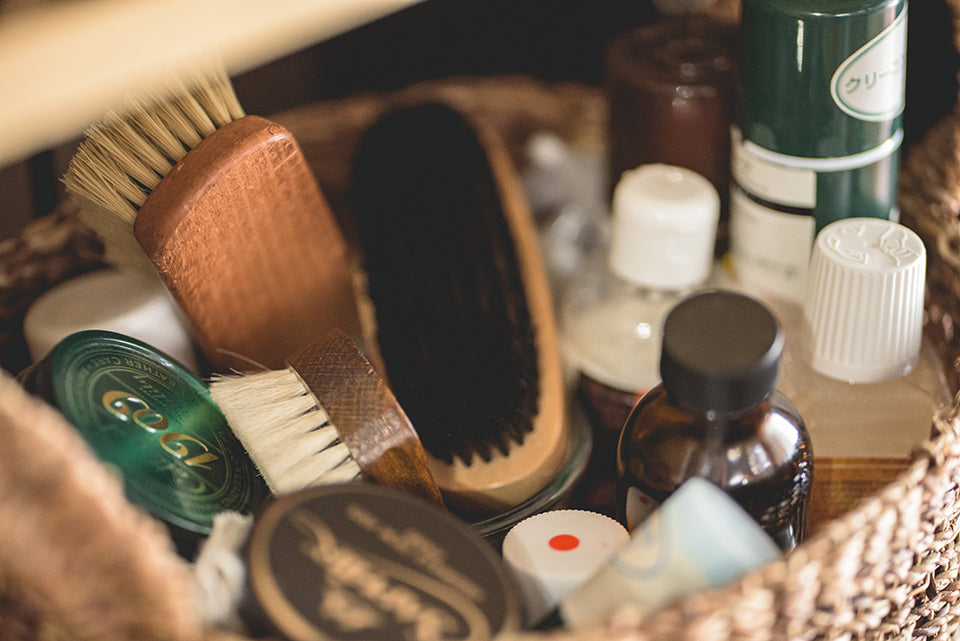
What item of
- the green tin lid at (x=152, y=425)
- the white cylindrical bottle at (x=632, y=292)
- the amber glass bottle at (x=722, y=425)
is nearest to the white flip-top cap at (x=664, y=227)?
the white cylindrical bottle at (x=632, y=292)

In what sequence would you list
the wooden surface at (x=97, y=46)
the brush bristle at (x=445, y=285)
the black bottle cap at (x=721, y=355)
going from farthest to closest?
the brush bristle at (x=445, y=285) < the black bottle cap at (x=721, y=355) < the wooden surface at (x=97, y=46)

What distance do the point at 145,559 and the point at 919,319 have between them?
326 millimetres

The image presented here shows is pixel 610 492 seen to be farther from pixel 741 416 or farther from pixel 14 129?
pixel 14 129

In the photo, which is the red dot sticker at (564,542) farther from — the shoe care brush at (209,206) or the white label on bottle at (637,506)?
the shoe care brush at (209,206)

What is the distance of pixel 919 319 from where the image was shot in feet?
1.30

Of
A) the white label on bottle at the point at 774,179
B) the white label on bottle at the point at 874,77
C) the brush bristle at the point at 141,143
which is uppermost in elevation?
the brush bristle at the point at 141,143

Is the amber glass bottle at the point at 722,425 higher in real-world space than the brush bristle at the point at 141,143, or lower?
lower

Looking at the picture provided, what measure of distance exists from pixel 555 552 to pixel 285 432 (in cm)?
11

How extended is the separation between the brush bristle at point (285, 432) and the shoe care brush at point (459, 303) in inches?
2.8

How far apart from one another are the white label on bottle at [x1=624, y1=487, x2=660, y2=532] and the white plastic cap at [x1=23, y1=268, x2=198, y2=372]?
0.72ft

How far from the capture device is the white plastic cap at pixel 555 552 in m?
0.33

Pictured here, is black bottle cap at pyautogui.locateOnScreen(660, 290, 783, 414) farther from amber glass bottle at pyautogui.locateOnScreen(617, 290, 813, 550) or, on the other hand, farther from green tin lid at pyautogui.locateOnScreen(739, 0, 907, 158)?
green tin lid at pyautogui.locateOnScreen(739, 0, 907, 158)

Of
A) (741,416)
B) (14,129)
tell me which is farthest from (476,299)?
(14,129)

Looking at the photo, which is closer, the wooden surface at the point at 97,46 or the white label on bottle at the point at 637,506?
the wooden surface at the point at 97,46
